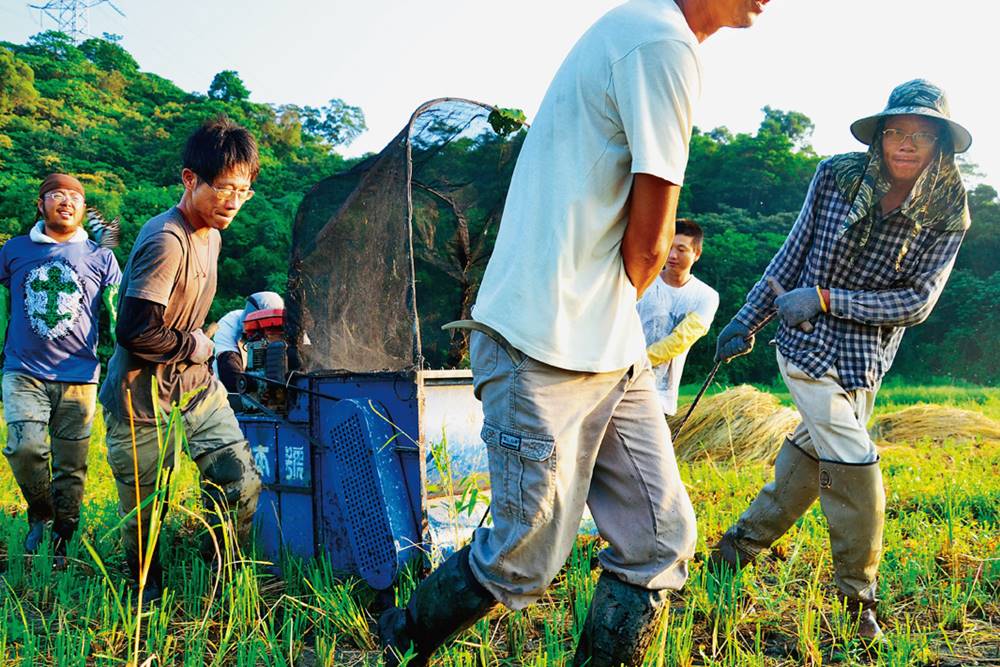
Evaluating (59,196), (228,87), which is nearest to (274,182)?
(228,87)

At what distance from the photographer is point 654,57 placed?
191cm

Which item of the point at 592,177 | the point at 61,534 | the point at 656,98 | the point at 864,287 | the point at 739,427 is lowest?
the point at 739,427

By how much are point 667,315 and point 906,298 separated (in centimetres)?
183

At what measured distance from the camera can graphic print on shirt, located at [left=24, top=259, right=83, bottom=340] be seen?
465 cm

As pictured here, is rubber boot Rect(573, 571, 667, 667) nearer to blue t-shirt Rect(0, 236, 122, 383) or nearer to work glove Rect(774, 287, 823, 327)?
work glove Rect(774, 287, 823, 327)

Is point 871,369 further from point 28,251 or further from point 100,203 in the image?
point 100,203

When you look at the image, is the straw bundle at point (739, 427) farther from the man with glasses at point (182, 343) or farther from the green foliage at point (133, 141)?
the green foliage at point (133, 141)

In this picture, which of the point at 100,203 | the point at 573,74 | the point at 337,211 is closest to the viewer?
the point at 573,74

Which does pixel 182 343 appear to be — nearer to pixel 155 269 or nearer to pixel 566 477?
pixel 155 269

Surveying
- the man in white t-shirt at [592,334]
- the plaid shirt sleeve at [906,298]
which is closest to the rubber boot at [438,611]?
the man in white t-shirt at [592,334]

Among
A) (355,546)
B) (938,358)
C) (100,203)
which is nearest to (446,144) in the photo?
(355,546)

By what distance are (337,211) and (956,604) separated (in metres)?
2.93

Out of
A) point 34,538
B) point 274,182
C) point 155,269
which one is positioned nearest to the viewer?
point 155,269

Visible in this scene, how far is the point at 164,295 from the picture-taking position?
316cm
